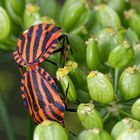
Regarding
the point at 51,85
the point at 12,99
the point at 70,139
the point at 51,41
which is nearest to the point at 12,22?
the point at 51,41

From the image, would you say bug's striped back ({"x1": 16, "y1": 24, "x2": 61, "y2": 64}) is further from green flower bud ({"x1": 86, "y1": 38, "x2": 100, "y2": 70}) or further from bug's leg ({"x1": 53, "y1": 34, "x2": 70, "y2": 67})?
green flower bud ({"x1": 86, "y1": 38, "x2": 100, "y2": 70})

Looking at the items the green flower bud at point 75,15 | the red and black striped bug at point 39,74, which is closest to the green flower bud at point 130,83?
the red and black striped bug at point 39,74

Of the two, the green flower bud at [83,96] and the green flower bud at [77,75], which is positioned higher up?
the green flower bud at [77,75]

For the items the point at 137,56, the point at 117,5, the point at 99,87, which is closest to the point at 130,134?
the point at 99,87

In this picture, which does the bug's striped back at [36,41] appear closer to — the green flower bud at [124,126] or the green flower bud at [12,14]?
the green flower bud at [12,14]

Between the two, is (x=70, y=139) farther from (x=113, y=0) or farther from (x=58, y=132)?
(x=113, y=0)

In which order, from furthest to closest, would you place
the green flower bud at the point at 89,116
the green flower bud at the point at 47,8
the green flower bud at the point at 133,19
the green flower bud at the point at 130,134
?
the green flower bud at the point at 47,8 < the green flower bud at the point at 133,19 < the green flower bud at the point at 89,116 < the green flower bud at the point at 130,134

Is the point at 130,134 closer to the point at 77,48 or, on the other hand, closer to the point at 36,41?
the point at 77,48
